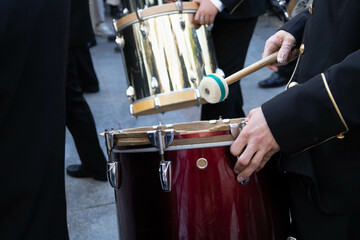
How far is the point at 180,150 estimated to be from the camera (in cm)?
133

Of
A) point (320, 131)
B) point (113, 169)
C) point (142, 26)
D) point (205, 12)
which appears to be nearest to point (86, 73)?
point (142, 26)

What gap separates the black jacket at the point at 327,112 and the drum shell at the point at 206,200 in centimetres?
16

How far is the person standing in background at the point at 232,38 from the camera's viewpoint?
2.94 metres

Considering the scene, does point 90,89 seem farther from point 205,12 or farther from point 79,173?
point 205,12

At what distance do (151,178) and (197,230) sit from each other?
0.21 meters

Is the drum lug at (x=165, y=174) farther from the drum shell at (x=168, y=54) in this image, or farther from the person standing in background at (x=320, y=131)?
the drum shell at (x=168, y=54)

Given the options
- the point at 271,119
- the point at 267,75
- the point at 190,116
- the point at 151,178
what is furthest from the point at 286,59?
the point at 267,75

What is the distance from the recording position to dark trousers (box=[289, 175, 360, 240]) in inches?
49.3

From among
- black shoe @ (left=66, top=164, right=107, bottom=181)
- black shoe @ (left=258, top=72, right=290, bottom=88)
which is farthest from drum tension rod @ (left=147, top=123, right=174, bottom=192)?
black shoe @ (left=258, top=72, right=290, bottom=88)

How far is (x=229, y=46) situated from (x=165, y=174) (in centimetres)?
195

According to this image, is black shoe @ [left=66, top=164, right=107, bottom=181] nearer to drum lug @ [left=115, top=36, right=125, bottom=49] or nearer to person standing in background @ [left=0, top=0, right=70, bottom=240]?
drum lug @ [left=115, top=36, right=125, bottom=49]

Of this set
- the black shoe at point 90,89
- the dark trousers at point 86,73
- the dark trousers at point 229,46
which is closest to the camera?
the dark trousers at point 229,46

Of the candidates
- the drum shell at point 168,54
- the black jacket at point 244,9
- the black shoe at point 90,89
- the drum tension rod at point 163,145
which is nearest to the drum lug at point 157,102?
the drum shell at point 168,54

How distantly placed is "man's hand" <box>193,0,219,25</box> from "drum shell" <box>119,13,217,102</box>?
1.9 inches
